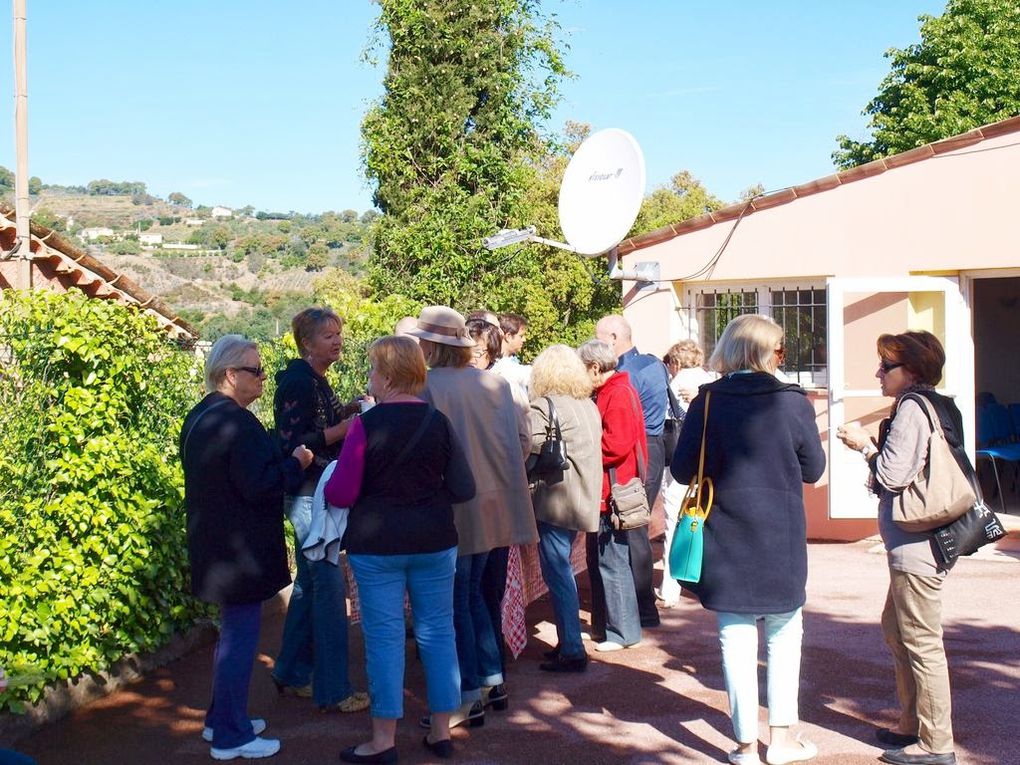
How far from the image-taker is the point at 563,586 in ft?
20.5

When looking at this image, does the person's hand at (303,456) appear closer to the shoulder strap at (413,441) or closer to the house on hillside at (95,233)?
the shoulder strap at (413,441)

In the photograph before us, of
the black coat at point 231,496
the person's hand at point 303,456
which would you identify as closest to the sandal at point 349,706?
the black coat at point 231,496

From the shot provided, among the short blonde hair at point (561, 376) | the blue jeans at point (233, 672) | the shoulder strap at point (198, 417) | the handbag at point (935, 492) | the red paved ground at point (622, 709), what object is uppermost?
the short blonde hair at point (561, 376)

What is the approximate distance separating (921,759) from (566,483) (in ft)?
7.39

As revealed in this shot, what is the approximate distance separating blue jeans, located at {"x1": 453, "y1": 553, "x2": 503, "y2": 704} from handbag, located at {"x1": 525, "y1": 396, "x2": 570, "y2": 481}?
0.73m

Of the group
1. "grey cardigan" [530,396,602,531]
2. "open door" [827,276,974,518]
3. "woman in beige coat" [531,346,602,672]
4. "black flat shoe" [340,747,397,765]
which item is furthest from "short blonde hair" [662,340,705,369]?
"black flat shoe" [340,747,397,765]

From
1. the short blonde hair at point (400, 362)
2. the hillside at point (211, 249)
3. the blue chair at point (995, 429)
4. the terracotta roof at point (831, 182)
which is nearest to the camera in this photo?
the short blonde hair at point (400, 362)

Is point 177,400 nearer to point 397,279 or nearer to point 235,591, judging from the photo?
point 235,591

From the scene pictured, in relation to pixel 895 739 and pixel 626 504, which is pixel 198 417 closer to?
pixel 626 504

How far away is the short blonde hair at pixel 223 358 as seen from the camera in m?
4.80

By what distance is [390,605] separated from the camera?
15.1 feet

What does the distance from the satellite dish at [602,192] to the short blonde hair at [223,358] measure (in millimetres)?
6414

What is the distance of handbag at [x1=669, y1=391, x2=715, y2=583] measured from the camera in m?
4.62

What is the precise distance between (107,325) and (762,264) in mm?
6928
